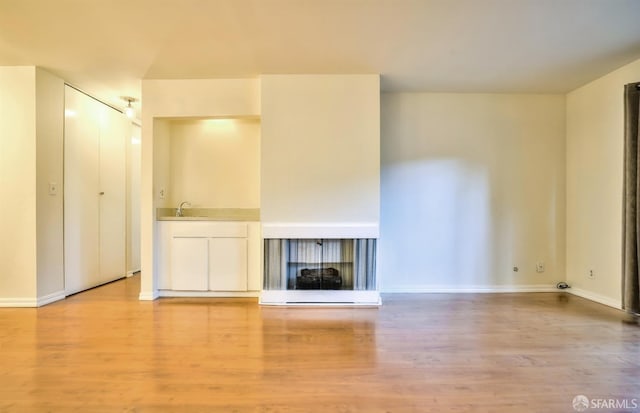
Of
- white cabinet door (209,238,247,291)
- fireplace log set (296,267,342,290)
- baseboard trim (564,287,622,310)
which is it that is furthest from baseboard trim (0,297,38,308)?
baseboard trim (564,287,622,310)

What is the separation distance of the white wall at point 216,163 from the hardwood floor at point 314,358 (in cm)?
142

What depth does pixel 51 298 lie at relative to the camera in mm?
3551

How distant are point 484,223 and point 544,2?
2.53 m

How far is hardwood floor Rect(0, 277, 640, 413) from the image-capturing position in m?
1.77

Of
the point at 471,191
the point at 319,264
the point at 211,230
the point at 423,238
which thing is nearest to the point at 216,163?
the point at 211,230

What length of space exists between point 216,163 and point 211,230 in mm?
962

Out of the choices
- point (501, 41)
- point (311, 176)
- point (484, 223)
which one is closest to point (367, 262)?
point (311, 176)

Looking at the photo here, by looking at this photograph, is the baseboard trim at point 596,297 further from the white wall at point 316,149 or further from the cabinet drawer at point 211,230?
the cabinet drawer at point 211,230

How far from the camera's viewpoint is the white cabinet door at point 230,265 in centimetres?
378

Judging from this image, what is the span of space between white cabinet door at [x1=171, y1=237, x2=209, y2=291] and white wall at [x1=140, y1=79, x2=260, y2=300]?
9.4 inches

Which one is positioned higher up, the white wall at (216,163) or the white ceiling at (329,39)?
the white ceiling at (329,39)

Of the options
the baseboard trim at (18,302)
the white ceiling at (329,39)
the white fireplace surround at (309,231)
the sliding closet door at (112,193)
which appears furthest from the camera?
the sliding closet door at (112,193)

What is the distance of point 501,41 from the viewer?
2.80m

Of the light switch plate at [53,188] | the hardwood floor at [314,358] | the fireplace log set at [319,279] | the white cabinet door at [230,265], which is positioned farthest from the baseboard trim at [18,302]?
the fireplace log set at [319,279]
